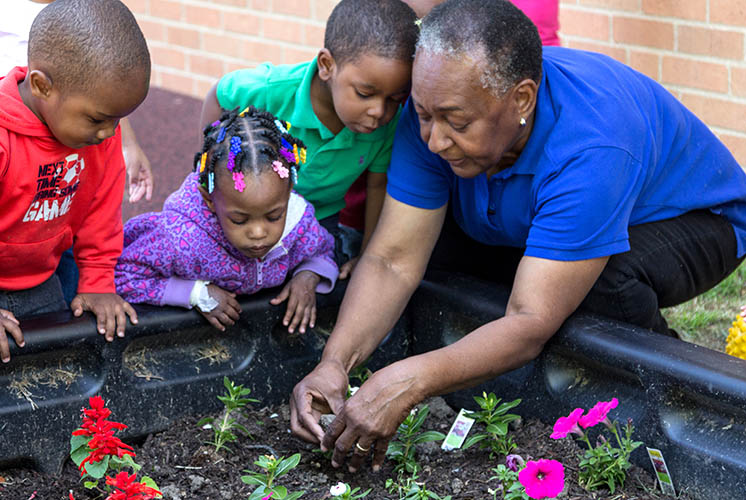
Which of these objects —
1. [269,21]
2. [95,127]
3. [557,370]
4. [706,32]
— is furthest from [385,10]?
[269,21]

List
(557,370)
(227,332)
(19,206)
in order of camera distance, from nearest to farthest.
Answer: (19,206), (557,370), (227,332)

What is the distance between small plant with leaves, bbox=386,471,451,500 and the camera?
7.68 ft

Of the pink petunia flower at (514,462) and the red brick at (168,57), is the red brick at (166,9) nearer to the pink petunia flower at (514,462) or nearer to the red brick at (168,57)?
the red brick at (168,57)

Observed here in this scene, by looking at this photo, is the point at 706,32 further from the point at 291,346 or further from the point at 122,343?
the point at 122,343

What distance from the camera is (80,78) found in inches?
92.5

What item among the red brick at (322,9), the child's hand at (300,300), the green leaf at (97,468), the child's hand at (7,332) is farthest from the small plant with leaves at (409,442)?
the red brick at (322,9)

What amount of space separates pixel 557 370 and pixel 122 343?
3.84ft

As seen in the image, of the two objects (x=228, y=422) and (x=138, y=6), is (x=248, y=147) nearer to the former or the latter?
(x=228, y=422)

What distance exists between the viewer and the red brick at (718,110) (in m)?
4.31

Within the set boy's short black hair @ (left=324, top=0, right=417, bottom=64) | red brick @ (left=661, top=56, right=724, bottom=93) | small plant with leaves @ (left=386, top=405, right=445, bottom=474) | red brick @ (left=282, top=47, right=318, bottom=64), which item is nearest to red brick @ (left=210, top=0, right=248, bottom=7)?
red brick @ (left=282, top=47, right=318, bottom=64)

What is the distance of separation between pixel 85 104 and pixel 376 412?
3.27 ft

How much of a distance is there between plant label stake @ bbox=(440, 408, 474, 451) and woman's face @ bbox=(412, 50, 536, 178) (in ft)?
2.19

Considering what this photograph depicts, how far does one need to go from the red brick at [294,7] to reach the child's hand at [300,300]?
3074 millimetres

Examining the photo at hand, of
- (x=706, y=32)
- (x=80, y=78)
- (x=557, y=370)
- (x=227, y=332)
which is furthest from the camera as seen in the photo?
(x=706, y=32)
